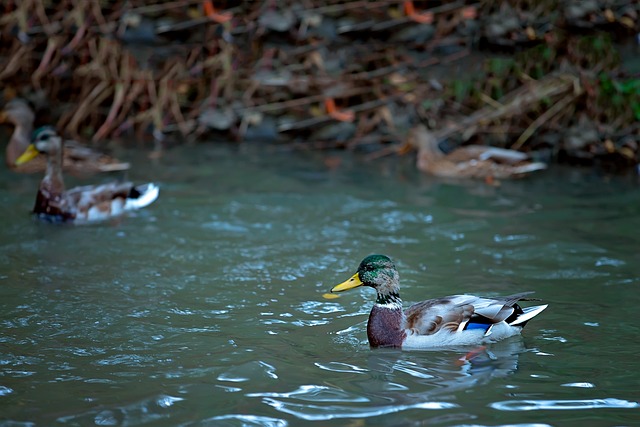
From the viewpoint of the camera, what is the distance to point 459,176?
11164 millimetres

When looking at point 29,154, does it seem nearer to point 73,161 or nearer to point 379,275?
point 73,161

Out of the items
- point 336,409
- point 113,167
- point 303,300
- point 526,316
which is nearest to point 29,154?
point 113,167

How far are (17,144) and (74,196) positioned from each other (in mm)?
2314

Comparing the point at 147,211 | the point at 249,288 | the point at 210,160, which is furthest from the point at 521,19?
the point at 249,288

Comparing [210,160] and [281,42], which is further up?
[281,42]

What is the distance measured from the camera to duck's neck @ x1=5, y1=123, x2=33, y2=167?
10.8 meters

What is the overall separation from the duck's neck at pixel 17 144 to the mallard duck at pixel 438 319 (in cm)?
629

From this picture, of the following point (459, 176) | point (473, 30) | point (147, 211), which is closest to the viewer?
point (147, 211)

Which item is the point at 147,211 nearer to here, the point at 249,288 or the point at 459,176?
the point at 249,288

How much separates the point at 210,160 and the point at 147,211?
2673 millimetres

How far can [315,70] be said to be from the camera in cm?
1356

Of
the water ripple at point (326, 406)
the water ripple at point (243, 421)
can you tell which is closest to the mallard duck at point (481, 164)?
the water ripple at point (326, 406)

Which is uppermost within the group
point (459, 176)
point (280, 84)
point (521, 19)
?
point (521, 19)

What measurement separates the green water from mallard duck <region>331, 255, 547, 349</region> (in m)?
0.10
